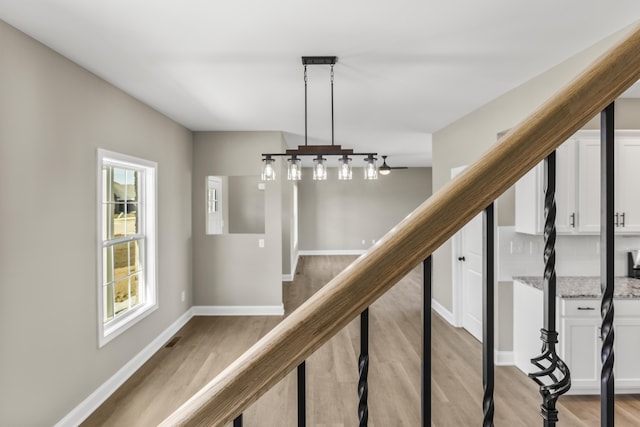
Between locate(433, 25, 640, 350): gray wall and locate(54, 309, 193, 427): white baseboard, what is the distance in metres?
3.53

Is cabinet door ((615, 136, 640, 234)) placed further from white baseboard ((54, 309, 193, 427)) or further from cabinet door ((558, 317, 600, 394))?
white baseboard ((54, 309, 193, 427))

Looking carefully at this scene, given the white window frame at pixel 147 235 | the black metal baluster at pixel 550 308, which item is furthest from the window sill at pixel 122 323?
the black metal baluster at pixel 550 308

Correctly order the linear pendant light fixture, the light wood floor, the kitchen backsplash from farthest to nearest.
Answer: the kitchen backsplash
the light wood floor
the linear pendant light fixture

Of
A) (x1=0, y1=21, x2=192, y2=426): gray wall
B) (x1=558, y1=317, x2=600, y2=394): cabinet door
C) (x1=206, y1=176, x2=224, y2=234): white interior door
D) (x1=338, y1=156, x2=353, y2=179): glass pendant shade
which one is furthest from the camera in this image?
(x1=206, y1=176, x2=224, y2=234): white interior door

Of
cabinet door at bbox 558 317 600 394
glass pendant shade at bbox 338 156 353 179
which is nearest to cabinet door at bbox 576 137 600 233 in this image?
cabinet door at bbox 558 317 600 394

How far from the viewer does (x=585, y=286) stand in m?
3.21

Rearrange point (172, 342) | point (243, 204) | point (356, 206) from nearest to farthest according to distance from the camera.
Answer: point (172, 342) → point (243, 204) → point (356, 206)

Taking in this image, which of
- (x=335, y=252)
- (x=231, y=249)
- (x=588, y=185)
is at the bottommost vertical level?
(x=335, y=252)

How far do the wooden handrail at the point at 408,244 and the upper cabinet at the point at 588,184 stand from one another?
10.4ft

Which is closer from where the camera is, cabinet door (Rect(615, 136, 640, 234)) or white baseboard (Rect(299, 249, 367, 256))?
cabinet door (Rect(615, 136, 640, 234))

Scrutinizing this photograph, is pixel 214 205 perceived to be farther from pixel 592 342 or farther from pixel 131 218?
pixel 592 342

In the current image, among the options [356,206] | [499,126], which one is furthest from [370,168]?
[356,206]

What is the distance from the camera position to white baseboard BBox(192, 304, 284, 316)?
5418mm

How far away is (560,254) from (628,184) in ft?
2.59
